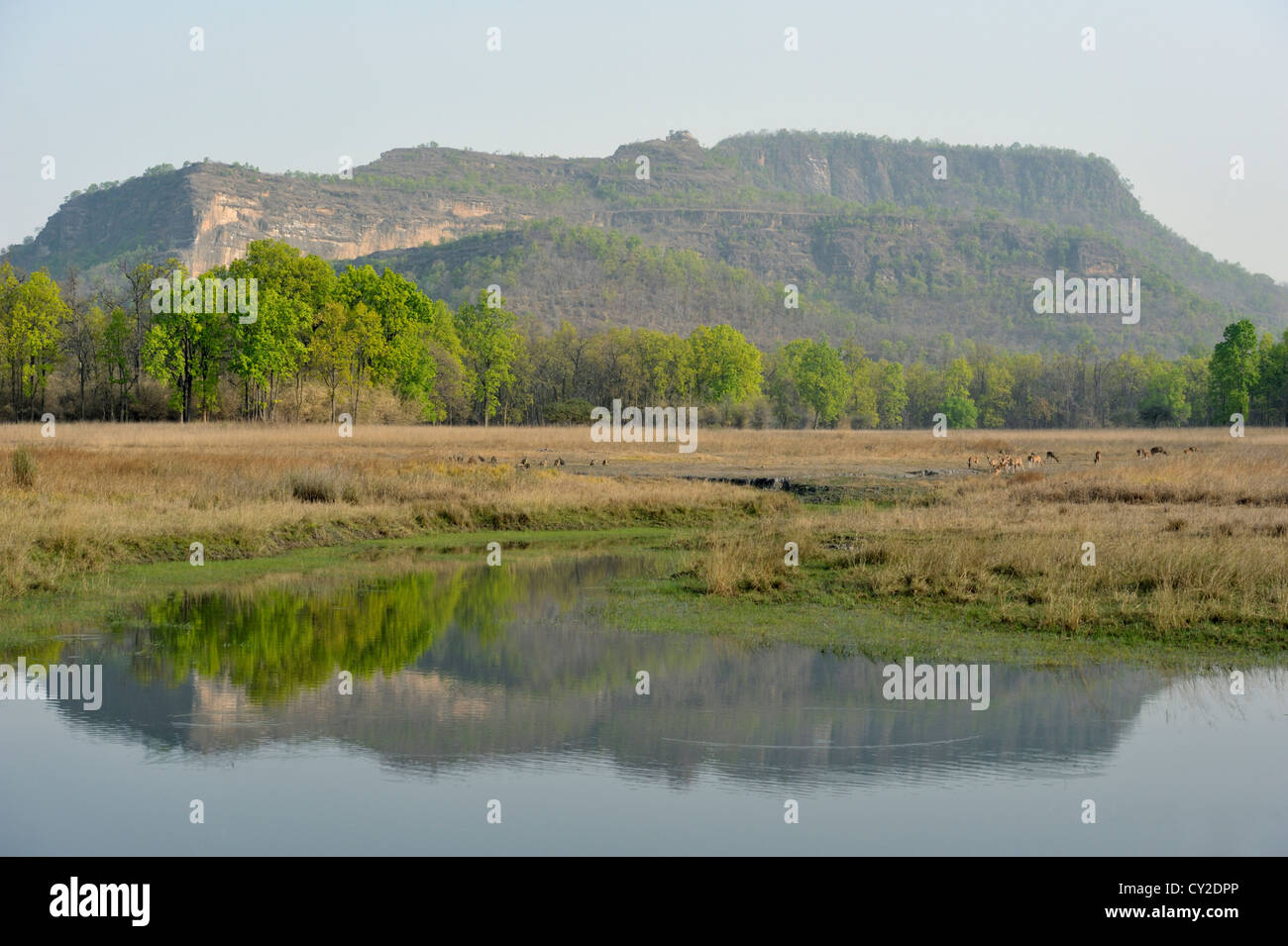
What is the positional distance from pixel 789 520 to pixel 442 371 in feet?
215

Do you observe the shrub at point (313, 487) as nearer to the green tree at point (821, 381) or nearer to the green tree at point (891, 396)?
the green tree at point (821, 381)

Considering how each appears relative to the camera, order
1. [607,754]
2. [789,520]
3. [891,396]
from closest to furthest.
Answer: [607,754]
[789,520]
[891,396]

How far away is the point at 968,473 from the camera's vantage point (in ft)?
152

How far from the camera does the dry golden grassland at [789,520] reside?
696 inches

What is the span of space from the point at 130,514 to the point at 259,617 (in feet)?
25.4

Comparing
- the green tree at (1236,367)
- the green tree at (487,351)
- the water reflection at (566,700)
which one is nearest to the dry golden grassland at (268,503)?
the water reflection at (566,700)

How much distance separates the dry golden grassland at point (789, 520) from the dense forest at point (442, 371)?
71.7 ft

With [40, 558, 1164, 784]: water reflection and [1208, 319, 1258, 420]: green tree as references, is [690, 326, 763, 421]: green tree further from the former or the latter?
[40, 558, 1164, 784]: water reflection

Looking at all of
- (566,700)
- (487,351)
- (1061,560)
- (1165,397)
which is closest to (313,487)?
(566,700)

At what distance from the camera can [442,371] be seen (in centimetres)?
9075

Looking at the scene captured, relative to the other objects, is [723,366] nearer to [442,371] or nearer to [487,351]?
[487,351]
